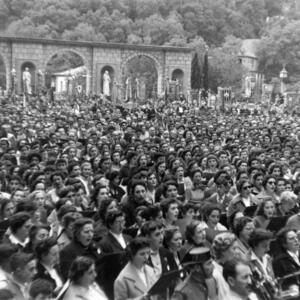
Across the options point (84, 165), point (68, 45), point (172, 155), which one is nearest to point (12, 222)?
point (84, 165)

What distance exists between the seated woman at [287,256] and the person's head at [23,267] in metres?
2.55

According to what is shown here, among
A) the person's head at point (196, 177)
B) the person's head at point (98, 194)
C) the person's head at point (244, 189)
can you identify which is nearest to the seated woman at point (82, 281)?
the person's head at point (98, 194)

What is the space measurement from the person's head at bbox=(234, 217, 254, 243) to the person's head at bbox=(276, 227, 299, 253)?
0.44 metres

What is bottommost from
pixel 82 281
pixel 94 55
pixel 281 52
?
pixel 82 281

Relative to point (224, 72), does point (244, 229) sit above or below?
below

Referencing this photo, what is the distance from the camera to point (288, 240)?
7320mm

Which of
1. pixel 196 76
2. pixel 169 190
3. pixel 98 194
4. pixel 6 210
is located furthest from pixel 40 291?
pixel 196 76

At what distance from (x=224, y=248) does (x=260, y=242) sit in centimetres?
46

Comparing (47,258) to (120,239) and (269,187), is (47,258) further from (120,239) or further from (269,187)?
(269,187)

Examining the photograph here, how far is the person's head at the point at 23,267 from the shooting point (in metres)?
5.97

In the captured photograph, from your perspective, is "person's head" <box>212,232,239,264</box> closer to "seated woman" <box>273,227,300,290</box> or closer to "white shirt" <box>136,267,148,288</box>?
"seated woman" <box>273,227,300,290</box>

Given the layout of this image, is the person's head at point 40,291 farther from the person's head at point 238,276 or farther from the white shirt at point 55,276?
the person's head at point 238,276

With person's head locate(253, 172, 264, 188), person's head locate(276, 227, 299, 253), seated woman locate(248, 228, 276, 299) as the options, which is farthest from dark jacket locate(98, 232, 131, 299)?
person's head locate(253, 172, 264, 188)

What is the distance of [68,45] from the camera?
2226 inches
